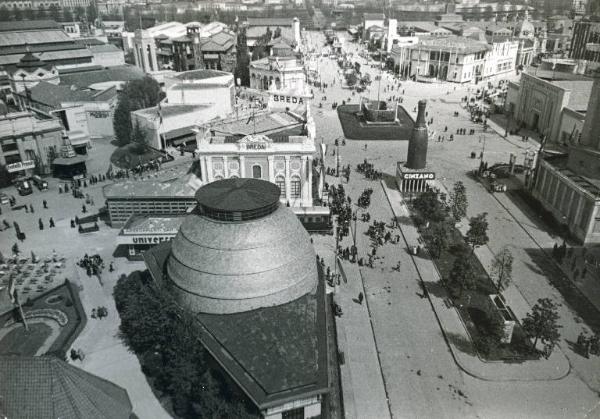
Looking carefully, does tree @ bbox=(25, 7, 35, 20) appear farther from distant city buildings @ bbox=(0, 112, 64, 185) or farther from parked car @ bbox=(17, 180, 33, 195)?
parked car @ bbox=(17, 180, 33, 195)

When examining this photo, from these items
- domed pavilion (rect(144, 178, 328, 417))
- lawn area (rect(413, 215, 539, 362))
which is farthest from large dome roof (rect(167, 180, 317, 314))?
lawn area (rect(413, 215, 539, 362))

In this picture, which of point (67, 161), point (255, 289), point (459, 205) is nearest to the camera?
point (255, 289)

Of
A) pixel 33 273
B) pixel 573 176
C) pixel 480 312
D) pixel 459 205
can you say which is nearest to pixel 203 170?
pixel 33 273

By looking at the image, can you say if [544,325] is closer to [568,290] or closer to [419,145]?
[568,290]

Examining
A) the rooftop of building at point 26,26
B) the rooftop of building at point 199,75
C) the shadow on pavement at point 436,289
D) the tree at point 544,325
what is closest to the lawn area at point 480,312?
the shadow on pavement at point 436,289

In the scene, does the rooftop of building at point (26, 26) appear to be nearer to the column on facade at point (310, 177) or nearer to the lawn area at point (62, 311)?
the column on facade at point (310, 177)

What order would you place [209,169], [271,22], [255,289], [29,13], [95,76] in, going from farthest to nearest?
[271,22]
[29,13]
[95,76]
[209,169]
[255,289]
